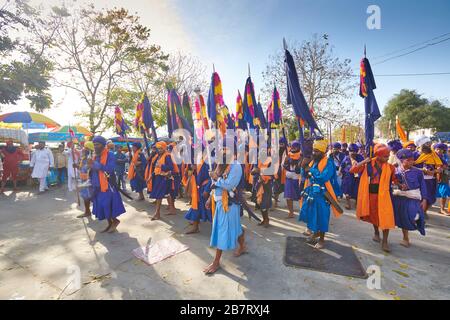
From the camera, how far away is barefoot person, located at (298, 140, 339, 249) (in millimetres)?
4295

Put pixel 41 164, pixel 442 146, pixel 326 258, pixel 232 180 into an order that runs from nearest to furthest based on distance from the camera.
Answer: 1. pixel 232 180
2. pixel 326 258
3. pixel 442 146
4. pixel 41 164

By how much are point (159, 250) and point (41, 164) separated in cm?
806

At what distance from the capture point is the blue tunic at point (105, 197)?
5.11 meters

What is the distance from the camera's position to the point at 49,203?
7.81m

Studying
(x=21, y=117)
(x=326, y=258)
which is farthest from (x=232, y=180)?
(x=21, y=117)

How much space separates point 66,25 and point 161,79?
701cm

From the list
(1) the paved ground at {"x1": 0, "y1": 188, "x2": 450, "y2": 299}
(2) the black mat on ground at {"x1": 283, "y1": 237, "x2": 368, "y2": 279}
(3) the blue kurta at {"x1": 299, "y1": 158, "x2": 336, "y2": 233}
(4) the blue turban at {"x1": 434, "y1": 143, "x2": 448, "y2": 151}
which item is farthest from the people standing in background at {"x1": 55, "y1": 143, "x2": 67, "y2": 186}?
(4) the blue turban at {"x1": 434, "y1": 143, "x2": 448, "y2": 151}

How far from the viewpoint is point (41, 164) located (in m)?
9.58

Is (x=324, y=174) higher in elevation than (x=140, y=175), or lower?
higher

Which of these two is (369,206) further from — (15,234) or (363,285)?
(15,234)

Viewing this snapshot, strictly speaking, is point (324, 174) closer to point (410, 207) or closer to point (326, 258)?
point (326, 258)

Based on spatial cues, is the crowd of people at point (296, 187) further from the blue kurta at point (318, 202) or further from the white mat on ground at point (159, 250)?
the white mat on ground at point (159, 250)
